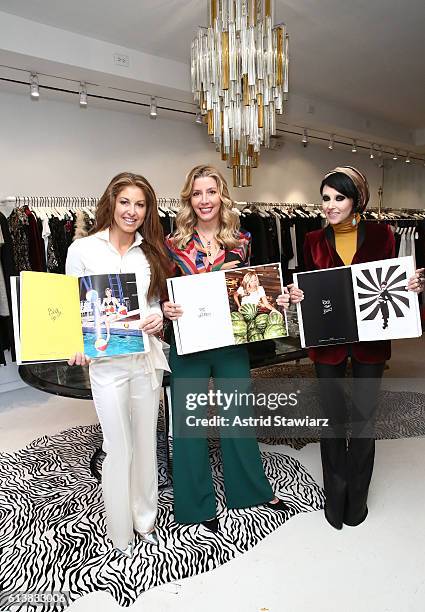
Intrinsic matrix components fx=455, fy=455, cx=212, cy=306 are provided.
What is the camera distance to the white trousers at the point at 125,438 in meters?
1.92

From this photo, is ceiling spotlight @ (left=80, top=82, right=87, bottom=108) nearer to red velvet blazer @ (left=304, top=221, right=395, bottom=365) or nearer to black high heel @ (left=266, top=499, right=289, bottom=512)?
red velvet blazer @ (left=304, top=221, right=395, bottom=365)

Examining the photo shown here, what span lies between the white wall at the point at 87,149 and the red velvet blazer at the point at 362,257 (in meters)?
3.58

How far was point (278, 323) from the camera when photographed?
207 cm

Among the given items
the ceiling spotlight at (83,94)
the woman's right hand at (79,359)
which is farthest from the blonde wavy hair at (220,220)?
the ceiling spotlight at (83,94)

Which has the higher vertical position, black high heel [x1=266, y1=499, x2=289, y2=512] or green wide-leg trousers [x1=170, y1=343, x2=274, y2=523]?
green wide-leg trousers [x1=170, y1=343, x2=274, y2=523]

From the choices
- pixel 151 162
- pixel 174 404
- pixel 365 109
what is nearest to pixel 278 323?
pixel 174 404

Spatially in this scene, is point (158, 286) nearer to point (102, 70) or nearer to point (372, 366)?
point (372, 366)

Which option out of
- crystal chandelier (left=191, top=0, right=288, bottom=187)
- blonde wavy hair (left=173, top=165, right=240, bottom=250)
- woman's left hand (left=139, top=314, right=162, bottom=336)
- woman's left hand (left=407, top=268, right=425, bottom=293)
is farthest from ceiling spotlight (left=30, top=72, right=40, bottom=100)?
woman's left hand (left=407, top=268, right=425, bottom=293)

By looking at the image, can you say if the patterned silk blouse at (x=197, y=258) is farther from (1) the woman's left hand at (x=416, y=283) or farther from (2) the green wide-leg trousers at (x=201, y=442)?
(1) the woman's left hand at (x=416, y=283)

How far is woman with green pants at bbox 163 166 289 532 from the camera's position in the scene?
216cm

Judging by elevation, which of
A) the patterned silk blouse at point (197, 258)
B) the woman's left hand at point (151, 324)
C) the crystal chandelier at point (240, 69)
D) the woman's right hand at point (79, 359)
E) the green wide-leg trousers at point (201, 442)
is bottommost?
the green wide-leg trousers at point (201, 442)

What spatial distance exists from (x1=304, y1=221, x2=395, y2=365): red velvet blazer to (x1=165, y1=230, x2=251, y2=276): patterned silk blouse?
41cm

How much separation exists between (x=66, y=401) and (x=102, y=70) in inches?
119

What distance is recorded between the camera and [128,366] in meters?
1.94
